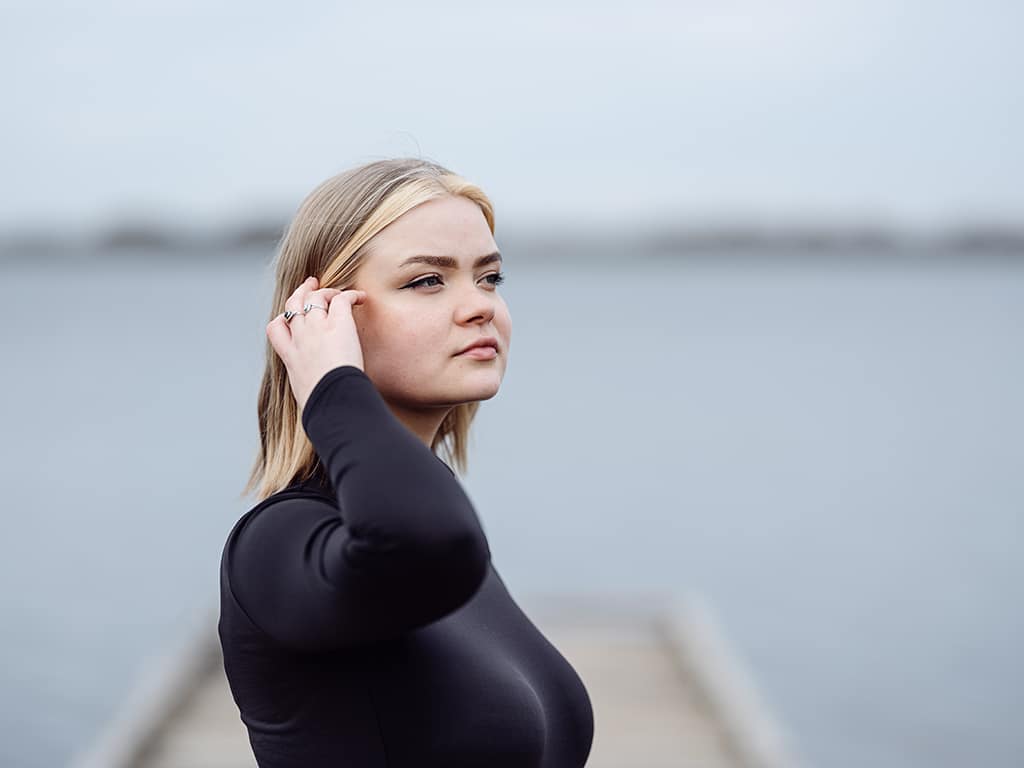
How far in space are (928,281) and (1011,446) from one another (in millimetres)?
153780

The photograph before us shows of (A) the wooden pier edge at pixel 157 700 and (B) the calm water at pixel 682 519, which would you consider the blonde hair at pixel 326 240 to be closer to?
(B) the calm water at pixel 682 519

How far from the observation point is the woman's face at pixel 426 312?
208cm

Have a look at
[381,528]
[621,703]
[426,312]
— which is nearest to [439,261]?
[426,312]

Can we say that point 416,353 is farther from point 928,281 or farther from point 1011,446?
point 928,281

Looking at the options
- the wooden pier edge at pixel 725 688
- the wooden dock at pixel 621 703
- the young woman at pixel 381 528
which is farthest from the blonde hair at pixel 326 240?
the wooden pier edge at pixel 725 688

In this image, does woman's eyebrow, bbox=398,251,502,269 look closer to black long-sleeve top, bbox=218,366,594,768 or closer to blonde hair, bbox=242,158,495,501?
blonde hair, bbox=242,158,495,501

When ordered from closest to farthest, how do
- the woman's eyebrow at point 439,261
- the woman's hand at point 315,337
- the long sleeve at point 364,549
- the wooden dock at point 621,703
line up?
1. the long sleeve at point 364,549
2. the woman's hand at point 315,337
3. the woman's eyebrow at point 439,261
4. the wooden dock at point 621,703

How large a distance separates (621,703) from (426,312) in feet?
19.9

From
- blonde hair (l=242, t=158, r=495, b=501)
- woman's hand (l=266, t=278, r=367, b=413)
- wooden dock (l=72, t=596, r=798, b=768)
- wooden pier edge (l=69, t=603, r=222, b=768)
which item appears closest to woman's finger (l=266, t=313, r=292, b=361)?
woman's hand (l=266, t=278, r=367, b=413)

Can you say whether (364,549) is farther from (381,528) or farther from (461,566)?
(461,566)

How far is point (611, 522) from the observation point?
63.8 ft

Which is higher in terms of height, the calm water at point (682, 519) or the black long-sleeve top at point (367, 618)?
the black long-sleeve top at point (367, 618)

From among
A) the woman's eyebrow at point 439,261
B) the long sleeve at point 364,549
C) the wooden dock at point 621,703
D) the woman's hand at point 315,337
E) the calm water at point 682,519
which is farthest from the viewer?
the calm water at point 682,519

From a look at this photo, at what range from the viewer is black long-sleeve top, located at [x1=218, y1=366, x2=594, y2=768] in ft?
5.58
